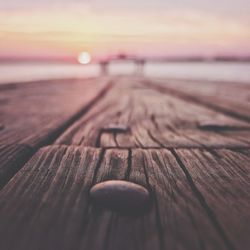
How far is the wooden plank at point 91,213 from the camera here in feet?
1.55

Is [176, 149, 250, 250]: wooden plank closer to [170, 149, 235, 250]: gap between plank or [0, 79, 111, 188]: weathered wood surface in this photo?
[170, 149, 235, 250]: gap between plank

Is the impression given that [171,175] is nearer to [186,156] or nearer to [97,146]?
[186,156]

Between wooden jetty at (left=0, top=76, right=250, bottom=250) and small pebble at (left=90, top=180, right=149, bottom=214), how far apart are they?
0.02 m

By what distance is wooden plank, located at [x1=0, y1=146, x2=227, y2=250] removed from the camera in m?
0.47

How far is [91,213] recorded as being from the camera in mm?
546

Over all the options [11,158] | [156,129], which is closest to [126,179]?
[11,158]

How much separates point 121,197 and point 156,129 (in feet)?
2.48

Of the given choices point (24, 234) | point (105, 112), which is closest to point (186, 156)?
point (24, 234)

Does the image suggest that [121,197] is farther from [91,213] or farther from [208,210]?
[208,210]

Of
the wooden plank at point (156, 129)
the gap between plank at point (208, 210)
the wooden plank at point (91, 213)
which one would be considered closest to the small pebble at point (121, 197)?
the wooden plank at point (91, 213)

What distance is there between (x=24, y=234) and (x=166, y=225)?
0.27 m

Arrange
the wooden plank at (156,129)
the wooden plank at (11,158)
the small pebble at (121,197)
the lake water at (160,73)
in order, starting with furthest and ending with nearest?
the lake water at (160,73) < the wooden plank at (156,129) < the wooden plank at (11,158) < the small pebble at (121,197)

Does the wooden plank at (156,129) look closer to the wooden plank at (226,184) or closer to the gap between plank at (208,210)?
the wooden plank at (226,184)

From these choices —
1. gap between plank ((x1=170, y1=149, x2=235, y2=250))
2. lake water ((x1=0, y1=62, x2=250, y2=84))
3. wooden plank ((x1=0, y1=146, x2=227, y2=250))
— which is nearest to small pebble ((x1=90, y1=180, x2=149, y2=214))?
wooden plank ((x1=0, y1=146, x2=227, y2=250))
